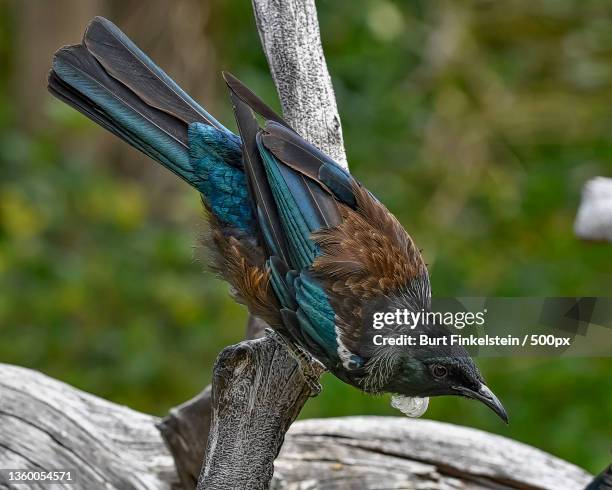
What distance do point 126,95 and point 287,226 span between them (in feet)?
1.59

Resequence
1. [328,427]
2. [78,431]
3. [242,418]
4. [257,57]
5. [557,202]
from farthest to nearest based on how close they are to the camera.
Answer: [257,57]
[557,202]
[328,427]
[78,431]
[242,418]

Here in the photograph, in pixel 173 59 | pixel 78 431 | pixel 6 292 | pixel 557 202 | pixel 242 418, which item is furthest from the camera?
pixel 557 202

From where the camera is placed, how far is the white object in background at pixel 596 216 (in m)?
2.01

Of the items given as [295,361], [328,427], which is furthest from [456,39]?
[295,361]

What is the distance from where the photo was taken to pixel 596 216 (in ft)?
6.58

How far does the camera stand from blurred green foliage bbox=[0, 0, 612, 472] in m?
4.38

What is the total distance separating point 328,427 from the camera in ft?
9.76

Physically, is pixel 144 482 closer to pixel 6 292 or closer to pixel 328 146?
pixel 328 146

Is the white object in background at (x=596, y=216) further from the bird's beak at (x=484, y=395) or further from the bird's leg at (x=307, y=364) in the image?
the bird's leg at (x=307, y=364)

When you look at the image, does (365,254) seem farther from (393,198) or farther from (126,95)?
(393,198)

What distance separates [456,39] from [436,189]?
100 centimetres

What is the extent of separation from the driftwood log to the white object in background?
100cm

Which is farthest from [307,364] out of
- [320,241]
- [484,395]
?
[484,395]

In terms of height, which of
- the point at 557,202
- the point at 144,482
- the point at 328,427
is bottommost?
the point at 144,482
